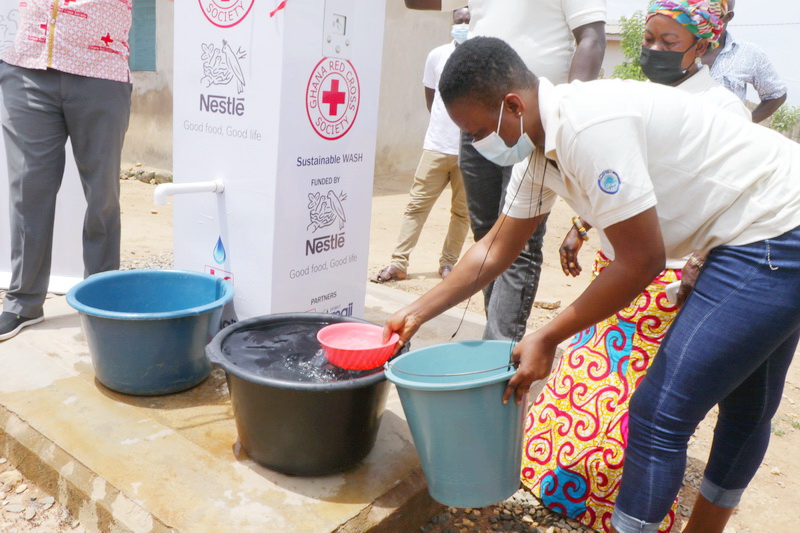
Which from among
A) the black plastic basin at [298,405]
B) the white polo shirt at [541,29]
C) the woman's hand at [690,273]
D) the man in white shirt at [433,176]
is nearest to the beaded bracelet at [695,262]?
the woman's hand at [690,273]

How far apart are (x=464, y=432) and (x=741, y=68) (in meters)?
3.08

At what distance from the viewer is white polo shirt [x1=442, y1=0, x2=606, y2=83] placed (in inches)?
98.0

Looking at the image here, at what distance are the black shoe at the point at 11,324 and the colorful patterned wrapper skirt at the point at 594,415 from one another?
83.5 inches

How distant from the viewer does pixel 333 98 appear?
256 cm

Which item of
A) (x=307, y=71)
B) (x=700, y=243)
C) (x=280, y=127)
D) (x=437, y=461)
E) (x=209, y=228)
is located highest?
(x=307, y=71)

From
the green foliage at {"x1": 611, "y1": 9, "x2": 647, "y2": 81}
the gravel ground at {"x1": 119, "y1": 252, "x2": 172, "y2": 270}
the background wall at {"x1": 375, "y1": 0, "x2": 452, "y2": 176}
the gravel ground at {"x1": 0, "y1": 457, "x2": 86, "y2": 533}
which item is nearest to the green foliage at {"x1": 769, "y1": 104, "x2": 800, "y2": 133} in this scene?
the green foliage at {"x1": 611, "y1": 9, "x2": 647, "y2": 81}

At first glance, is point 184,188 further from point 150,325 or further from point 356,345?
point 356,345

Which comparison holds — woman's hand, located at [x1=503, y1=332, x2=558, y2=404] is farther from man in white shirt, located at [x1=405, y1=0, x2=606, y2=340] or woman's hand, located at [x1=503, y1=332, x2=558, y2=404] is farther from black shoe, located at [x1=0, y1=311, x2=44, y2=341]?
black shoe, located at [x1=0, y1=311, x2=44, y2=341]

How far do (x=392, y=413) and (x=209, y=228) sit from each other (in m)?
1.02

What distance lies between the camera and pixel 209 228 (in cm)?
267

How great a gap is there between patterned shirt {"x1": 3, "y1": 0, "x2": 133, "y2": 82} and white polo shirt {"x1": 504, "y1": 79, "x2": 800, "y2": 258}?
78.3 inches

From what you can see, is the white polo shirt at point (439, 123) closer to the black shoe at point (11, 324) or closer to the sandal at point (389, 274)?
the sandal at point (389, 274)

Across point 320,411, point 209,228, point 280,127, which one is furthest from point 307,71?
point 320,411

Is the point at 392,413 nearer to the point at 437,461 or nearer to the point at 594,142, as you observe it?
the point at 437,461
